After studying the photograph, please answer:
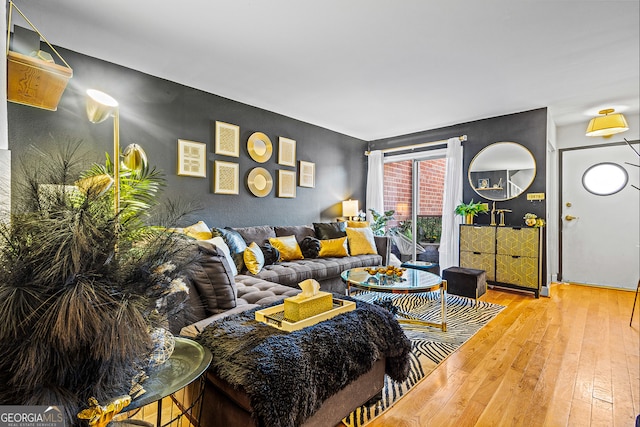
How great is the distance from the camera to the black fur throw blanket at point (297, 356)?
1118 mm

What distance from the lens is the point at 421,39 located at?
8.46 feet

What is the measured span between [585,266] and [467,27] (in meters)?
4.45

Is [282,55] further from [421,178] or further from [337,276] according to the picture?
[421,178]

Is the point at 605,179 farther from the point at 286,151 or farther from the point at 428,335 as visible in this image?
the point at 286,151

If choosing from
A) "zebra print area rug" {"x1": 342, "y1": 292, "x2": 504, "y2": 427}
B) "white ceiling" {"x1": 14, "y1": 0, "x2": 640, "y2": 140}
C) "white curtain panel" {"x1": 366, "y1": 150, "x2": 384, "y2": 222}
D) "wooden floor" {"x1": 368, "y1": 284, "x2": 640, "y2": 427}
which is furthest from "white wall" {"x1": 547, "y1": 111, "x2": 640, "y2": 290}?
"white curtain panel" {"x1": 366, "y1": 150, "x2": 384, "y2": 222}

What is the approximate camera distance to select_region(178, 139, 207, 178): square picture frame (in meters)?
3.51

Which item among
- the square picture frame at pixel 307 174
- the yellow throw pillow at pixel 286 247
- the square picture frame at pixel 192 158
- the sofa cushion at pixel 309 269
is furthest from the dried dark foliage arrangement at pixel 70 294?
the square picture frame at pixel 307 174

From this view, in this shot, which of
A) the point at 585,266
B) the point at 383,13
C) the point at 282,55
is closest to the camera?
the point at 383,13

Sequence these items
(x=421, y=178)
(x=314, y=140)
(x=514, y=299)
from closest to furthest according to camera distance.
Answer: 1. (x=514, y=299)
2. (x=314, y=140)
3. (x=421, y=178)

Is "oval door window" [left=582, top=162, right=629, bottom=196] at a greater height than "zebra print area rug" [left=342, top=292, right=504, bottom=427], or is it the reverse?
"oval door window" [left=582, top=162, right=629, bottom=196]

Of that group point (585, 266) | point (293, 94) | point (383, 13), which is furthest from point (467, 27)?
point (585, 266)

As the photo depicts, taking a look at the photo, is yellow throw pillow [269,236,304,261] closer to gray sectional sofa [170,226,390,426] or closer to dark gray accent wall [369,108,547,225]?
gray sectional sofa [170,226,390,426]

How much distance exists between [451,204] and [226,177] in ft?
11.4

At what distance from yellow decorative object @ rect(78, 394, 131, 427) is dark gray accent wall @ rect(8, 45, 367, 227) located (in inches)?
97.6
